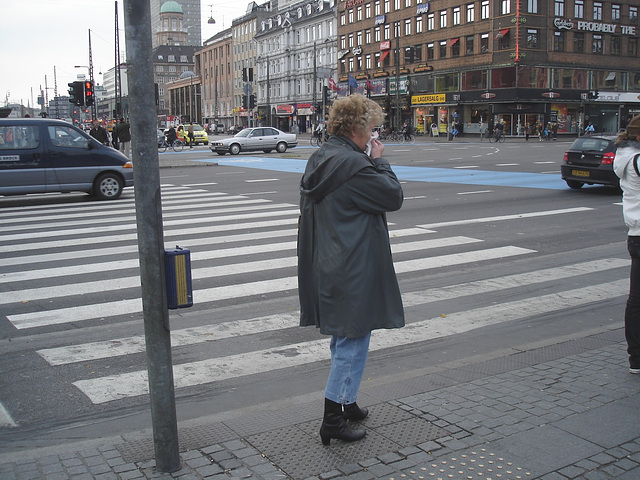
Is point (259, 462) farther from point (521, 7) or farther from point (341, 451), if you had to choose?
point (521, 7)

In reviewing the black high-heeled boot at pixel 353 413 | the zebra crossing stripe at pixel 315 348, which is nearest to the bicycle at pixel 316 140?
the zebra crossing stripe at pixel 315 348

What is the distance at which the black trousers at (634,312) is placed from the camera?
4.67 m

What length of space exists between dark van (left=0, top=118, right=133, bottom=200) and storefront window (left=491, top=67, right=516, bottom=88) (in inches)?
1961

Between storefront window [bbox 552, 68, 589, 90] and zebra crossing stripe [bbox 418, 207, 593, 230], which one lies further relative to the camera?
storefront window [bbox 552, 68, 589, 90]

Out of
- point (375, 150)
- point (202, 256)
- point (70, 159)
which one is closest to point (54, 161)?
point (70, 159)

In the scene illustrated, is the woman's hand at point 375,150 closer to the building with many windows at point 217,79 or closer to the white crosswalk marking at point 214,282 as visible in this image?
the white crosswalk marking at point 214,282

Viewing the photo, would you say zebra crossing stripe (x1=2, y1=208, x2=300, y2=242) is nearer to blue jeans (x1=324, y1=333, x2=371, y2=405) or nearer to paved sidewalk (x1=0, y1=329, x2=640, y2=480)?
paved sidewalk (x1=0, y1=329, x2=640, y2=480)

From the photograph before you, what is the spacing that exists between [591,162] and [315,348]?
1264 centimetres

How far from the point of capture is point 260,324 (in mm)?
6129

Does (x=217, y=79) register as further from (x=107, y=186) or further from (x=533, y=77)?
(x=107, y=186)

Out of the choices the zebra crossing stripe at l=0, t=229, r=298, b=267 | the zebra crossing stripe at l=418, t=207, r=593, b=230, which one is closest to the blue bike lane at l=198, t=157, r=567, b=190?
the zebra crossing stripe at l=418, t=207, r=593, b=230

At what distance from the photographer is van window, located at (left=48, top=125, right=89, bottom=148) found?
14984mm

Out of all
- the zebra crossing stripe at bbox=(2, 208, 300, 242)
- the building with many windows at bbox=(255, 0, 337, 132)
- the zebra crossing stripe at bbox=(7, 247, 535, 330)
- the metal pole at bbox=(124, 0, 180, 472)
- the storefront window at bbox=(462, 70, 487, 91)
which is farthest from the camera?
the building with many windows at bbox=(255, 0, 337, 132)

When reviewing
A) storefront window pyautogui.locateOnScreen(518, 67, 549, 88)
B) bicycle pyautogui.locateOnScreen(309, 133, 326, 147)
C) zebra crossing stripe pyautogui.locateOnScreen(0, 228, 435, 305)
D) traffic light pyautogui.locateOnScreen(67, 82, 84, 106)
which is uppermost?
storefront window pyautogui.locateOnScreen(518, 67, 549, 88)
